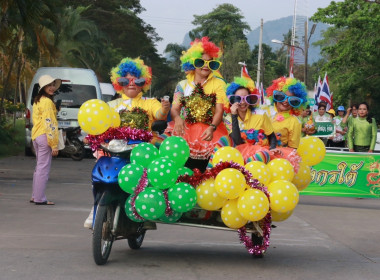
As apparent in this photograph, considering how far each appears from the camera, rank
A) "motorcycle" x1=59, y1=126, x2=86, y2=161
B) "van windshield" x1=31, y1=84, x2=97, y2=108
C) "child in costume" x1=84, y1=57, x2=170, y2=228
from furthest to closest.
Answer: "van windshield" x1=31, y1=84, x2=97, y2=108
"motorcycle" x1=59, y1=126, x2=86, y2=161
"child in costume" x1=84, y1=57, x2=170, y2=228

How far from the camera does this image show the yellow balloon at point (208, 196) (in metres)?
7.28

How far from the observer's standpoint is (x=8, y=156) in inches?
903

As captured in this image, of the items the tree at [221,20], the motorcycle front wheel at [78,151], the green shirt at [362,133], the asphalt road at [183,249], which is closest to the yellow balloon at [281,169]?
the asphalt road at [183,249]

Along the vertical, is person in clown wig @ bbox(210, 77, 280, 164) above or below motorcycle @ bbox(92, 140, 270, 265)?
above

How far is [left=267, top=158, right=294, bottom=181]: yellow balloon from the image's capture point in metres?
7.54

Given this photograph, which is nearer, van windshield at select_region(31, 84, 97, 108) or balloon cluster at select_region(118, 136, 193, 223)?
balloon cluster at select_region(118, 136, 193, 223)

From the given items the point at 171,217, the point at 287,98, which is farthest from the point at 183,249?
the point at 287,98

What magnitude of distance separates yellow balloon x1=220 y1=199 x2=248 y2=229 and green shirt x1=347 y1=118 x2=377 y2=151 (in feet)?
29.9

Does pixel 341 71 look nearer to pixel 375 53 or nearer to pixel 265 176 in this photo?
pixel 375 53

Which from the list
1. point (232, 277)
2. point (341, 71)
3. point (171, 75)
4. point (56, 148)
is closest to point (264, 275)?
point (232, 277)

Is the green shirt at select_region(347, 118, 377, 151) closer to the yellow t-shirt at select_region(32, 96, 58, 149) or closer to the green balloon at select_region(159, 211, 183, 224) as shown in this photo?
the yellow t-shirt at select_region(32, 96, 58, 149)

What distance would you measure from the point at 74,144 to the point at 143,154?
15.4 metres

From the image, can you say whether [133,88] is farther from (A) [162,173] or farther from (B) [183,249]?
(B) [183,249]

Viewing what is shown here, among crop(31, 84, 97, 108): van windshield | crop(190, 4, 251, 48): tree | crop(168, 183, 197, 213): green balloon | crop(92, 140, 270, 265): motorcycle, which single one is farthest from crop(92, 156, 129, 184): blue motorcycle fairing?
crop(190, 4, 251, 48): tree
